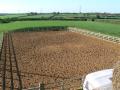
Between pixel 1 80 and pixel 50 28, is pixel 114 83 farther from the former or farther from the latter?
pixel 50 28

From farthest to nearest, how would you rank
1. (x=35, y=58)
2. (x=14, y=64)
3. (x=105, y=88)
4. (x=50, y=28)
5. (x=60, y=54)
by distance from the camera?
(x=50, y=28) → (x=60, y=54) → (x=35, y=58) → (x=14, y=64) → (x=105, y=88)

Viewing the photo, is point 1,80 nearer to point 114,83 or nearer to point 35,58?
point 35,58

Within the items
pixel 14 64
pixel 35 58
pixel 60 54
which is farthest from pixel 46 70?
pixel 60 54

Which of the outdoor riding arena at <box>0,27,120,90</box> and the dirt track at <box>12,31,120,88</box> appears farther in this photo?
the dirt track at <box>12,31,120,88</box>

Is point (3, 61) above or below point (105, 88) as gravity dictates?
below

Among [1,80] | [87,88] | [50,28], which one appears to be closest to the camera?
[87,88]

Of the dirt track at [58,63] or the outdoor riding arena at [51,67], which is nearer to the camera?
the outdoor riding arena at [51,67]

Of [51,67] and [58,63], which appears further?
[58,63]

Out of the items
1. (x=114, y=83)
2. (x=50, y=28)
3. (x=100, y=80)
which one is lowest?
(x=50, y=28)

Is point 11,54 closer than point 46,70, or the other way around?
point 46,70

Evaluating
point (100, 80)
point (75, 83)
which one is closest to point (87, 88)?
point (100, 80)
